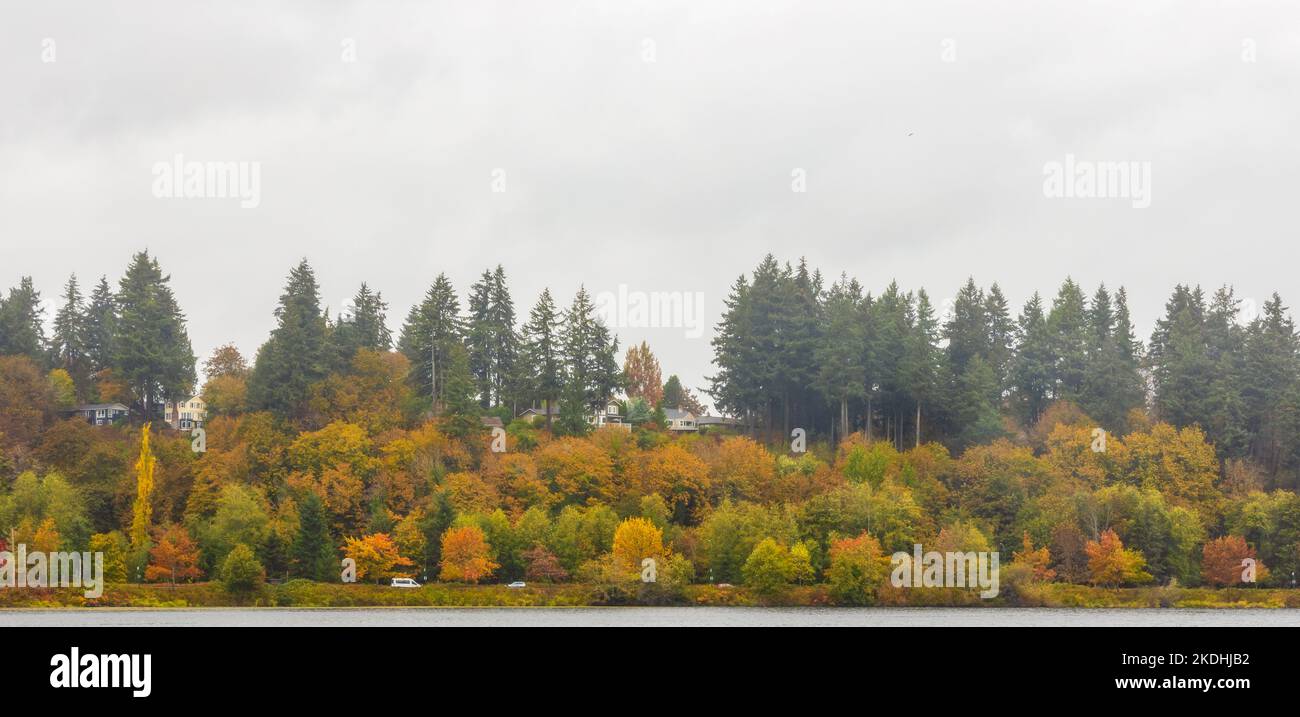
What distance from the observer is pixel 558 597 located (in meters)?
78.6

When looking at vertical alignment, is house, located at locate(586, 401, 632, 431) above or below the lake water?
above

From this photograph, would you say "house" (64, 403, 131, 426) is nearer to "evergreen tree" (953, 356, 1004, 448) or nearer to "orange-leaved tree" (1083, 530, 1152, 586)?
"evergreen tree" (953, 356, 1004, 448)

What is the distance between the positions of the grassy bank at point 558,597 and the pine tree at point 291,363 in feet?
63.3

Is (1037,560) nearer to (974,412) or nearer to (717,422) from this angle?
(974,412)

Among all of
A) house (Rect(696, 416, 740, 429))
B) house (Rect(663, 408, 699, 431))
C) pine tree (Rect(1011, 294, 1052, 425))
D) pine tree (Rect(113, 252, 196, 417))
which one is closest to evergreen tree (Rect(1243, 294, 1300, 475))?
pine tree (Rect(1011, 294, 1052, 425))

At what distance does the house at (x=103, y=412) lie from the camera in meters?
112

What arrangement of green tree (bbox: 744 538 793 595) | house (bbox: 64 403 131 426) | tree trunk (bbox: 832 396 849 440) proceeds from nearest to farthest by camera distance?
green tree (bbox: 744 538 793 595)
tree trunk (bbox: 832 396 849 440)
house (bbox: 64 403 131 426)

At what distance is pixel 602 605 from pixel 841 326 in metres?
35.7

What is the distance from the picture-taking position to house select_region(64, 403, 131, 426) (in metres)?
112

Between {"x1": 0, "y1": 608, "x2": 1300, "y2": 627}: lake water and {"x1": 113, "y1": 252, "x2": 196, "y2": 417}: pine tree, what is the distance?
36529 mm

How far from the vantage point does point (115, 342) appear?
114312 millimetres

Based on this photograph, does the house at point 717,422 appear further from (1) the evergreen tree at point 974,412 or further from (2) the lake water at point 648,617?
(2) the lake water at point 648,617
